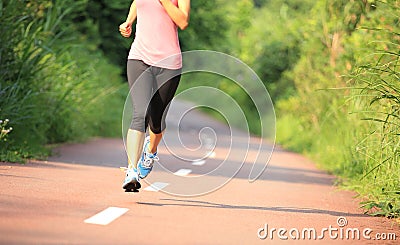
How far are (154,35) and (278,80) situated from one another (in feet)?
96.3

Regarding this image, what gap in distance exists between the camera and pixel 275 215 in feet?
26.7

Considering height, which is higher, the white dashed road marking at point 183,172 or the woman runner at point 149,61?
the woman runner at point 149,61

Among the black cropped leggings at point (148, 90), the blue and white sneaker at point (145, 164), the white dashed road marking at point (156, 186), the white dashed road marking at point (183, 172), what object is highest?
the black cropped leggings at point (148, 90)

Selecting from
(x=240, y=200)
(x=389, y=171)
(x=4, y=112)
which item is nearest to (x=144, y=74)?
(x=240, y=200)

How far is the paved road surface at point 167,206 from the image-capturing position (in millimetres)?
6199

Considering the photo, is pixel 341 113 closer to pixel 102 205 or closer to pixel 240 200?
pixel 240 200

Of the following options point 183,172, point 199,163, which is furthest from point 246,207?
point 199,163

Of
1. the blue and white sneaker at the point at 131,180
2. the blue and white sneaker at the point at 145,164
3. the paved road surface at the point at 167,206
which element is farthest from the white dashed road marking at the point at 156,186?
the blue and white sneaker at the point at 131,180

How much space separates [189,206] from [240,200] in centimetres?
117

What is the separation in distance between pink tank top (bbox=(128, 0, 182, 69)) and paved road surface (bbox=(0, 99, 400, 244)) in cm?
130

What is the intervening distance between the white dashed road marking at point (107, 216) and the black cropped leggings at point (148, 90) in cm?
98

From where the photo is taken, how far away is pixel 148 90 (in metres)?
8.05

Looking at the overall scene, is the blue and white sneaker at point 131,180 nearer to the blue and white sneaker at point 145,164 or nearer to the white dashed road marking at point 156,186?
the blue and white sneaker at point 145,164

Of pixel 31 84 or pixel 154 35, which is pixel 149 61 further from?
pixel 31 84
